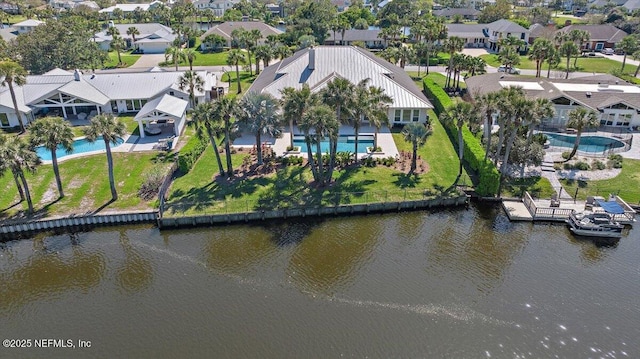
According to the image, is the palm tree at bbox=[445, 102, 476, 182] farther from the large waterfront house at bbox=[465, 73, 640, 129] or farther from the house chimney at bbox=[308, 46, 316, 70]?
the house chimney at bbox=[308, 46, 316, 70]

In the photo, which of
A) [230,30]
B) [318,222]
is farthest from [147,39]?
[318,222]

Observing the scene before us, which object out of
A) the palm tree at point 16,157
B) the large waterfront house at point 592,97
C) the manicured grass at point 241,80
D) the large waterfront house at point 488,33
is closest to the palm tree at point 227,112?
the palm tree at point 16,157

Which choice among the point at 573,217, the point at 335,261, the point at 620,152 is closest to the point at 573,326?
the point at 573,217

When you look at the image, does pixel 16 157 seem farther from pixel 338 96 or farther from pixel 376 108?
pixel 376 108

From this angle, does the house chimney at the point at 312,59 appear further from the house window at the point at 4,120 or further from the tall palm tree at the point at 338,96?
the house window at the point at 4,120

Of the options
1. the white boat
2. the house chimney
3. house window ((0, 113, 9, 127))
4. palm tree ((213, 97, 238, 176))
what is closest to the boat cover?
the white boat

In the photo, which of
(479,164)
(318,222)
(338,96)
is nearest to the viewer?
(318,222)
